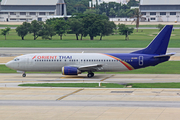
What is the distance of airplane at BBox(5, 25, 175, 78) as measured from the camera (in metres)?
48.0

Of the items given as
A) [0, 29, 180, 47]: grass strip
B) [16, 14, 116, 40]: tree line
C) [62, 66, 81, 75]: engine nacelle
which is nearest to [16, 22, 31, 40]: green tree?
[16, 14, 116, 40]: tree line

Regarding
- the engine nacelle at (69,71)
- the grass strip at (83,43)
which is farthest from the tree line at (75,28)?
the engine nacelle at (69,71)

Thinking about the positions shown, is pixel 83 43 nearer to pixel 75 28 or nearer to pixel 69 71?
pixel 75 28

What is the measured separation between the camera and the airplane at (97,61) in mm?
48031

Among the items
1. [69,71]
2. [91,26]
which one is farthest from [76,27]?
[69,71]

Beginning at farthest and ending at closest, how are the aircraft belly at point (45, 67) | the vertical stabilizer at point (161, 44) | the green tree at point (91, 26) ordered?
1. the green tree at point (91, 26)
2. the aircraft belly at point (45, 67)
3. the vertical stabilizer at point (161, 44)

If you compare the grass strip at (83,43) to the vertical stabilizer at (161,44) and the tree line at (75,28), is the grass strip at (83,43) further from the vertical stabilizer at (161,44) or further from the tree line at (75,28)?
→ the vertical stabilizer at (161,44)

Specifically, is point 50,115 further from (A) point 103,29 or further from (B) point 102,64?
(A) point 103,29

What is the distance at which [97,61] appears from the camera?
48.7m

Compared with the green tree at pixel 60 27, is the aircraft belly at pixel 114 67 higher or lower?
lower

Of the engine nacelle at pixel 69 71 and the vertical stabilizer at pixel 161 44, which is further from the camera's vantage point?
the vertical stabilizer at pixel 161 44

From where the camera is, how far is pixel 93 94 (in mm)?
34406

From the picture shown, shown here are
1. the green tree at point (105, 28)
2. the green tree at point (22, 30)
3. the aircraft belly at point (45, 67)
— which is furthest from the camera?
the green tree at point (22, 30)

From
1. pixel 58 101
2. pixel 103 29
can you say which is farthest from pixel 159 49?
pixel 103 29
